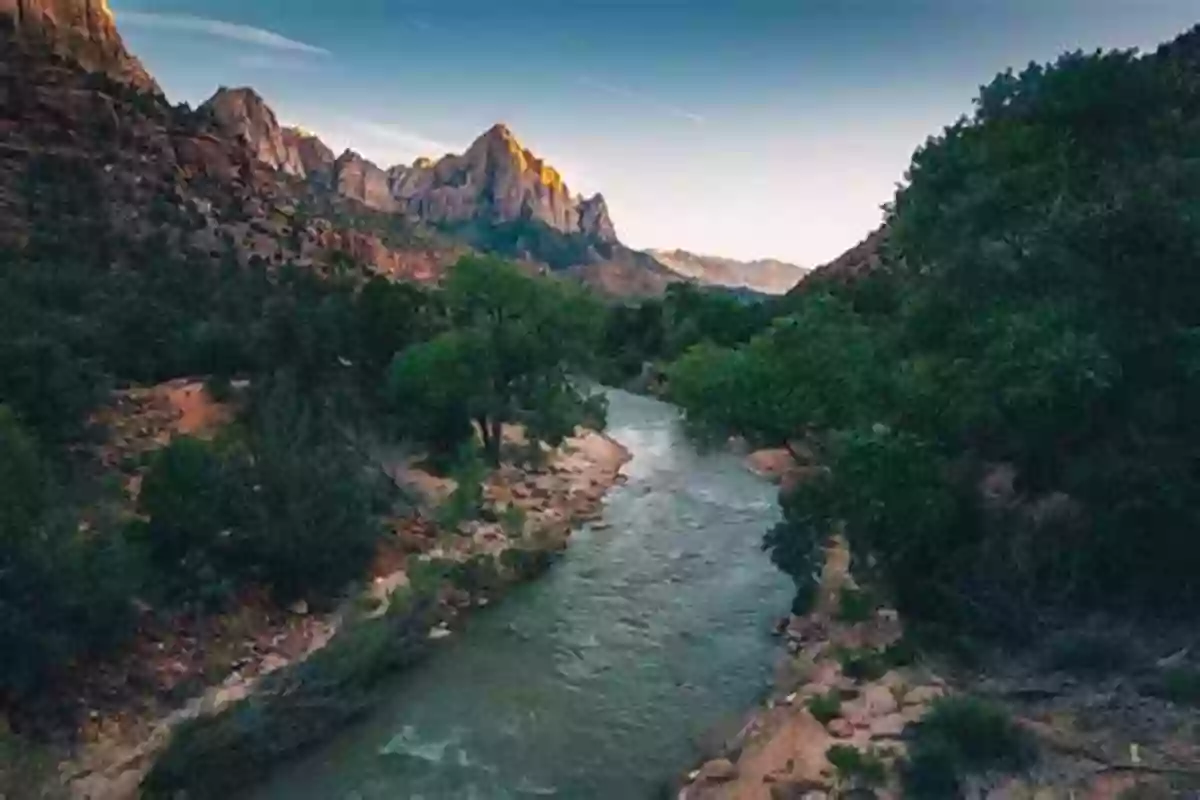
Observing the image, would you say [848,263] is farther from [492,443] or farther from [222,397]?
[222,397]

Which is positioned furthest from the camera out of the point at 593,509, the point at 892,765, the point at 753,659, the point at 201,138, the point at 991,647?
the point at 201,138

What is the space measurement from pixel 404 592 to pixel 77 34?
2127 inches

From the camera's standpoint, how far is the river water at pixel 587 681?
14398mm

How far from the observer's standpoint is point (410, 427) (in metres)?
28.5

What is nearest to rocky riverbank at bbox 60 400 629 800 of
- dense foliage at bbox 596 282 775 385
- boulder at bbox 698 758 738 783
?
boulder at bbox 698 758 738 783

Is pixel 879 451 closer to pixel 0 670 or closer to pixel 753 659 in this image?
pixel 753 659

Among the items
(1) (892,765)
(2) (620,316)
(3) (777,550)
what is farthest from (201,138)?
(1) (892,765)

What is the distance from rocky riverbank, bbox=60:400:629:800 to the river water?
35.2 inches

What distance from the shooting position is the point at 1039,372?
13.9m

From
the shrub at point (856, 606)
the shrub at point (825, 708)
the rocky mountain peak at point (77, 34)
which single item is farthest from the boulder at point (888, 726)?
the rocky mountain peak at point (77, 34)

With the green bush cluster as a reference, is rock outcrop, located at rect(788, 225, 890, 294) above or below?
above

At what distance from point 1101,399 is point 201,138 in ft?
163

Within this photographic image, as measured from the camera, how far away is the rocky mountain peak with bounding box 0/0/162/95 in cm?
4997

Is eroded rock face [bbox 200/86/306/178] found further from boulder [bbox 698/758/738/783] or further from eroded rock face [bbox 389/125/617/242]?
boulder [bbox 698/758/738/783]
